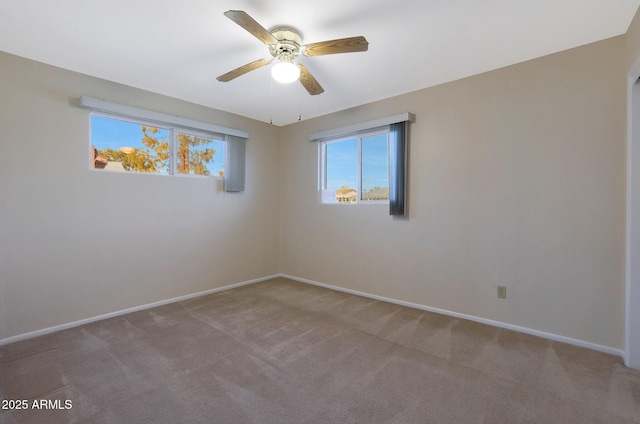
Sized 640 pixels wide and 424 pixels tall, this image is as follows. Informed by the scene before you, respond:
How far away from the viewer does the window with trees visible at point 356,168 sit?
369 centimetres

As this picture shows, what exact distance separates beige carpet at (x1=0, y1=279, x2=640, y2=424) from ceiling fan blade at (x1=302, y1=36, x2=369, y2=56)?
2225mm

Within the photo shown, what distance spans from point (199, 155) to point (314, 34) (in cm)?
228

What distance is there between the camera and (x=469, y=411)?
1.63 metres

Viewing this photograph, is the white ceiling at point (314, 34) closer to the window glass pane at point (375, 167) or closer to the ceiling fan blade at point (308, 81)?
the ceiling fan blade at point (308, 81)

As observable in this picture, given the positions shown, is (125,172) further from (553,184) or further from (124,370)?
(553,184)

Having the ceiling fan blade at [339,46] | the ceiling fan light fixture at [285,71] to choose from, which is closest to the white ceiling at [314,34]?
the ceiling fan blade at [339,46]

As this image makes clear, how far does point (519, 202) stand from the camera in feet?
8.71

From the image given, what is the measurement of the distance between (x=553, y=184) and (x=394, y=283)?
72.8 inches

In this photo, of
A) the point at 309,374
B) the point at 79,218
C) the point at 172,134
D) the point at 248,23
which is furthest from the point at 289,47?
the point at 79,218

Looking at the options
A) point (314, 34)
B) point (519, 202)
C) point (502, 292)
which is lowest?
point (502, 292)

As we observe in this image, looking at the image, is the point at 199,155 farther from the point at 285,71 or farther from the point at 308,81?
the point at 285,71

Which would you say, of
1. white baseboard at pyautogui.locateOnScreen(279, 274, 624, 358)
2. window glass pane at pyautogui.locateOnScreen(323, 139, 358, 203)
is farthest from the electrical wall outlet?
window glass pane at pyautogui.locateOnScreen(323, 139, 358, 203)

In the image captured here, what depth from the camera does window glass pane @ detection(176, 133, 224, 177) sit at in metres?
3.62

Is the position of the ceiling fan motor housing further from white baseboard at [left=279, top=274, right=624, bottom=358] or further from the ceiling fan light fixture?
white baseboard at [left=279, top=274, right=624, bottom=358]
